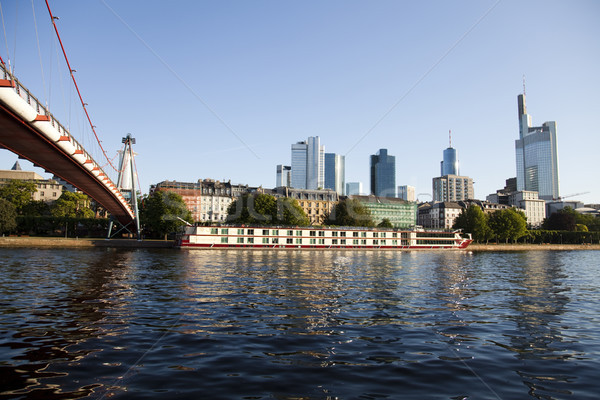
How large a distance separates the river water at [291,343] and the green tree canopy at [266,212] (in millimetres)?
67624

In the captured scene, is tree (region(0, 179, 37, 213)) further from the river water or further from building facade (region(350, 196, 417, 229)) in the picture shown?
building facade (region(350, 196, 417, 229))

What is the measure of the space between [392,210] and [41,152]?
134918 millimetres

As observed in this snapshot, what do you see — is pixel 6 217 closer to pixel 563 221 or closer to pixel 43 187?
pixel 43 187

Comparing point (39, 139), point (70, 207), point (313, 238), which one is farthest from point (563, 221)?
point (39, 139)

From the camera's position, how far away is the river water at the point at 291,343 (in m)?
8.06

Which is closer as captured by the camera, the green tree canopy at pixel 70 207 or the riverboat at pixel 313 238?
the riverboat at pixel 313 238

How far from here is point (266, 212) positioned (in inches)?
3553

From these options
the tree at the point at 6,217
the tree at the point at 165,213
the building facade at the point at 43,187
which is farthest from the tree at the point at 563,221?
the building facade at the point at 43,187

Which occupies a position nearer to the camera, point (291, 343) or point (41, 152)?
point (291, 343)

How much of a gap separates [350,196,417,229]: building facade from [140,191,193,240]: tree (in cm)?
7994

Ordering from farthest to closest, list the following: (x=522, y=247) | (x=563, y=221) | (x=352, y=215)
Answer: (x=563, y=221) → (x=352, y=215) → (x=522, y=247)

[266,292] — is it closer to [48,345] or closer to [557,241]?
[48,345]

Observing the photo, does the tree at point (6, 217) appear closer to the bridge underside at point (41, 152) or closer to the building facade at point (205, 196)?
the bridge underside at point (41, 152)

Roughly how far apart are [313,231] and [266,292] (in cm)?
5445
